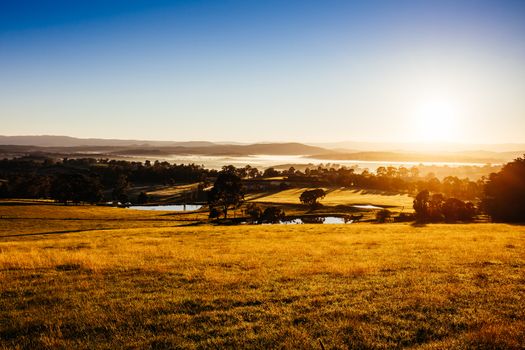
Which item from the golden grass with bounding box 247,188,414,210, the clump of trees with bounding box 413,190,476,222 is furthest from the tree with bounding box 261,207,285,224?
the golden grass with bounding box 247,188,414,210

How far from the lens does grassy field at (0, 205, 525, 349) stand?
10.7m

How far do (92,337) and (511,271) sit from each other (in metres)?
19.0

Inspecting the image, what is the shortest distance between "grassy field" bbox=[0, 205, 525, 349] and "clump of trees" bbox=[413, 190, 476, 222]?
6556 cm

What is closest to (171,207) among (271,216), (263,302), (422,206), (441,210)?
(271,216)

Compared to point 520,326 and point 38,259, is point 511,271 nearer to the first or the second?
point 520,326

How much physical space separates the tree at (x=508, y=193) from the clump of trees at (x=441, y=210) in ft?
15.4

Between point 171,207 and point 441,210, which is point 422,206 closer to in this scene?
point 441,210

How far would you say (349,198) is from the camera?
478ft

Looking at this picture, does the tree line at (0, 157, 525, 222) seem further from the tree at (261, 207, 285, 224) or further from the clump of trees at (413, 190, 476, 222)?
the tree at (261, 207, 285, 224)

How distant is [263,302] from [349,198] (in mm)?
136608

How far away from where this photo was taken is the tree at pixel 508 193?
74.2m

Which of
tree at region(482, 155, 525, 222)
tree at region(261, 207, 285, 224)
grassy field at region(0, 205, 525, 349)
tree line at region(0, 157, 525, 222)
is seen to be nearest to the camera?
grassy field at region(0, 205, 525, 349)

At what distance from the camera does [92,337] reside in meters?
11.0

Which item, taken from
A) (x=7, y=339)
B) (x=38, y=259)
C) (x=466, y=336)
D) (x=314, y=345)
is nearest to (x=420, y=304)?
(x=466, y=336)
